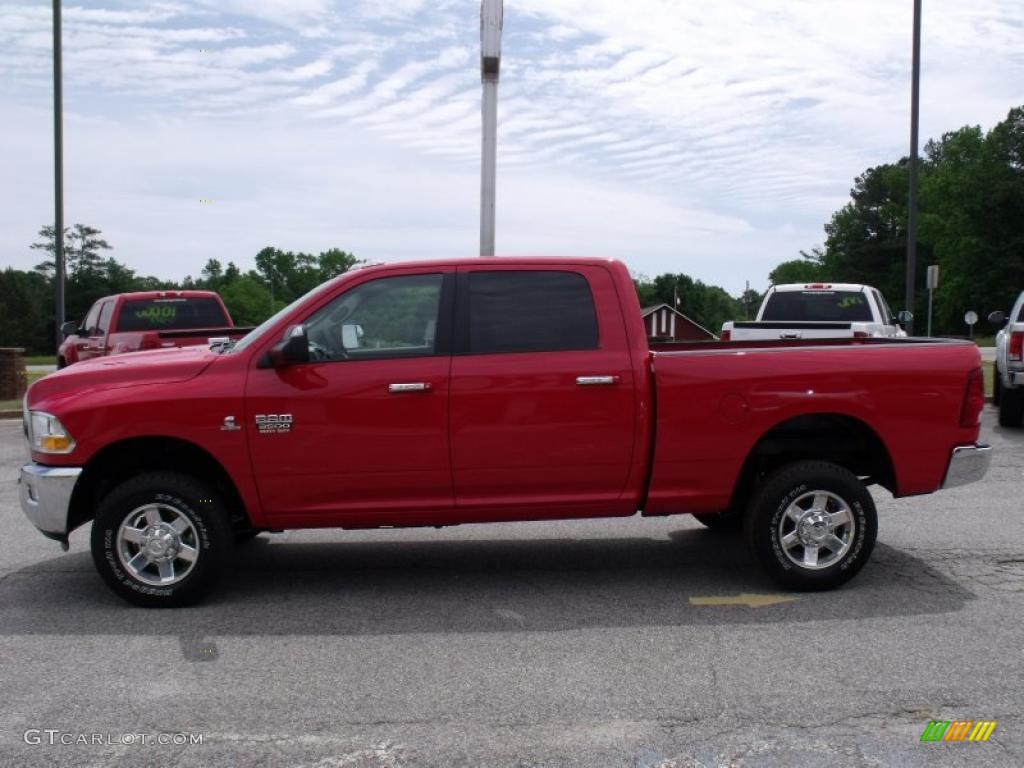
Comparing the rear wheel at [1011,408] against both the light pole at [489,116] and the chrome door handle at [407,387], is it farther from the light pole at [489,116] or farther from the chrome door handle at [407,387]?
the chrome door handle at [407,387]

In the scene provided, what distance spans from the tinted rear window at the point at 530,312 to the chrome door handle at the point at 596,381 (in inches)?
8.3

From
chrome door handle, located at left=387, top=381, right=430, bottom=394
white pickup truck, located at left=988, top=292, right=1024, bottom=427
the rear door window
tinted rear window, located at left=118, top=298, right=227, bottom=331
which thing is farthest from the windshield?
the rear door window

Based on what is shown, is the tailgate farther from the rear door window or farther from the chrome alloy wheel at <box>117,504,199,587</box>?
the rear door window

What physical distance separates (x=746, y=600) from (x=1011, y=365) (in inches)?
364

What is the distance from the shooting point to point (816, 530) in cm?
587

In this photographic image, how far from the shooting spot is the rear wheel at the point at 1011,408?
14055mm

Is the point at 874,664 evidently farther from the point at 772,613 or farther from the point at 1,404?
the point at 1,404

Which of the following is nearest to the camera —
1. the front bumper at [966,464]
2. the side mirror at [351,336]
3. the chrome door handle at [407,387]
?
the chrome door handle at [407,387]

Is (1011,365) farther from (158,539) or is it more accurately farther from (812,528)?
(158,539)

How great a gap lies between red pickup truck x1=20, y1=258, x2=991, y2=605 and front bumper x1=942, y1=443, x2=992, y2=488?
0.6 inches

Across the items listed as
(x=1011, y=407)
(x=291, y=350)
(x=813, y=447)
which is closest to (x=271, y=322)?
(x=291, y=350)

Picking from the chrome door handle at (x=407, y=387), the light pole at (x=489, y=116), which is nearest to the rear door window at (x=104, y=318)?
the light pole at (x=489, y=116)

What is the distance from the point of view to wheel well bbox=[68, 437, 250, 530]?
5.77 m

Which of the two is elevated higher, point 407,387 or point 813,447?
point 407,387
